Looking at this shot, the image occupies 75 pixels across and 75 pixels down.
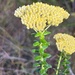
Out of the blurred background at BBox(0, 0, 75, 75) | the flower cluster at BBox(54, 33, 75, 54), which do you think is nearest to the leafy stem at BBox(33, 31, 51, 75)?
the flower cluster at BBox(54, 33, 75, 54)

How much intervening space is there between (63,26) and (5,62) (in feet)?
2.11

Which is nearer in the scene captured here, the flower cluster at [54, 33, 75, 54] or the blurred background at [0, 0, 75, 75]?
the flower cluster at [54, 33, 75, 54]

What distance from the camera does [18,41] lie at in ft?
9.21

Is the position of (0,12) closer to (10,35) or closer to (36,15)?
(10,35)

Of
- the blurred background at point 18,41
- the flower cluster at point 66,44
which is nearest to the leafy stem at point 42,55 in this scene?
the flower cluster at point 66,44

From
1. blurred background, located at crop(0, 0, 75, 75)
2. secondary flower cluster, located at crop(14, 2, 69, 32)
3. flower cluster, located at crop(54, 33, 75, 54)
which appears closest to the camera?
secondary flower cluster, located at crop(14, 2, 69, 32)

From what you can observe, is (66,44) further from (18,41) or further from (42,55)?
(18,41)

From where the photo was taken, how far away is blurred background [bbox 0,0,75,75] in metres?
2.59

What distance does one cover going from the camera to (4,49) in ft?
8.82

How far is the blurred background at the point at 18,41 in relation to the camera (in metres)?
2.59

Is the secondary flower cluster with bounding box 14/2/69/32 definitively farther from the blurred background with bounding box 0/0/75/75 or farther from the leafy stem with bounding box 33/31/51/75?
the blurred background with bounding box 0/0/75/75

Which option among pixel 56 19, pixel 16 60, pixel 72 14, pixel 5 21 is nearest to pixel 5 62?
pixel 16 60

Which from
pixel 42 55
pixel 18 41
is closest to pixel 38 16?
pixel 42 55

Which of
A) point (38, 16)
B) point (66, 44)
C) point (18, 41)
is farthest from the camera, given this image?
point (18, 41)
